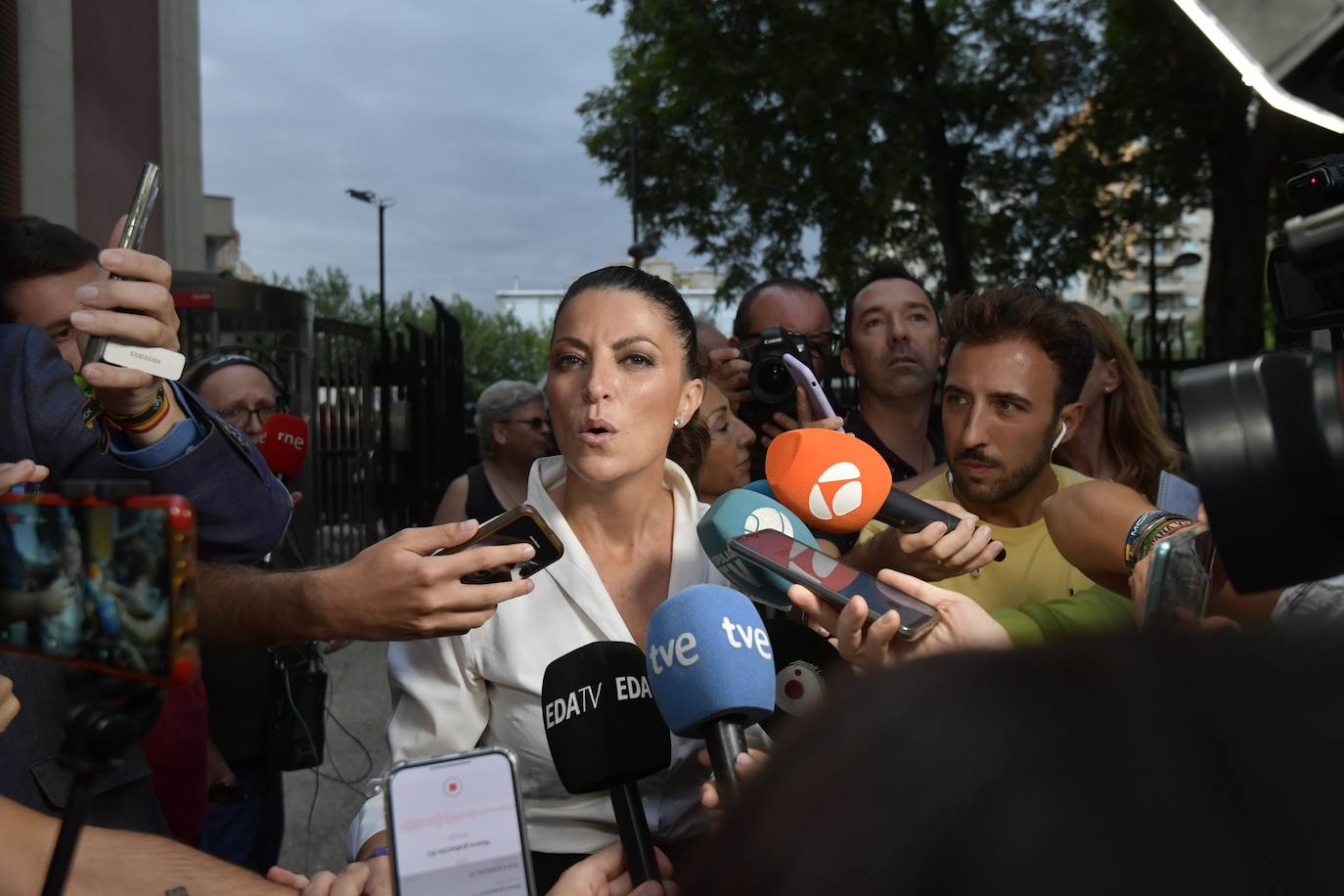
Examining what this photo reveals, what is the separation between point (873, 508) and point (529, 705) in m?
0.73

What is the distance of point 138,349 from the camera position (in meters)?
1.68

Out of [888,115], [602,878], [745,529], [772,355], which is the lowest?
[602,878]

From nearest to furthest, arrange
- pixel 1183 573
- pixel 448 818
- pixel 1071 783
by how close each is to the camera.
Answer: pixel 1071 783, pixel 1183 573, pixel 448 818

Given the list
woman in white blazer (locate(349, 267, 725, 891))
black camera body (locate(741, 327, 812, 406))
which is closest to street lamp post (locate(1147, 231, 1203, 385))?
black camera body (locate(741, 327, 812, 406))

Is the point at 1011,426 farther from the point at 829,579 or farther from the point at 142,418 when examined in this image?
Result: the point at 142,418

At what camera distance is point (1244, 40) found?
963mm

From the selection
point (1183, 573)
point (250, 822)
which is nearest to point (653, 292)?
point (1183, 573)

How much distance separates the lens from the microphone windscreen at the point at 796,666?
6.07 ft

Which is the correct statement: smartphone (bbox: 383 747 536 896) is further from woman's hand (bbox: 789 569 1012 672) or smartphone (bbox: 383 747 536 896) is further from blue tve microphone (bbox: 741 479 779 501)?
blue tve microphone (bbox: 741 479 779 501)

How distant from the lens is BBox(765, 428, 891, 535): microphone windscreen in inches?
81.1

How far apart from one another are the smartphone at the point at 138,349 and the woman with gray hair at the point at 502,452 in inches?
137

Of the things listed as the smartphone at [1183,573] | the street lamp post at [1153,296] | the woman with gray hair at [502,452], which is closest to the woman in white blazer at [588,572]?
the smartphone at [1183,573]

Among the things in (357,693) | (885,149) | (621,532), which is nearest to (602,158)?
(885,149)

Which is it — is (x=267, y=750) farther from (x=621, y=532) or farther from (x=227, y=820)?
(x=621, y=532)
